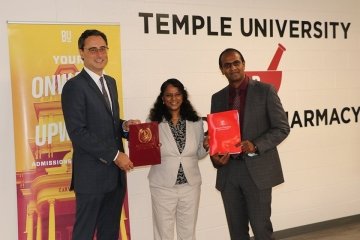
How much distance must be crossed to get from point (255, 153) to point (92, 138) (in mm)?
991

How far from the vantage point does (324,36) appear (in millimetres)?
4379

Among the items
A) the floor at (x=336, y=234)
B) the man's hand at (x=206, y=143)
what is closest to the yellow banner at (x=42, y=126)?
the man's hand at (x=206, y=143)

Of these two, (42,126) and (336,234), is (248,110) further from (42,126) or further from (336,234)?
(336,234)

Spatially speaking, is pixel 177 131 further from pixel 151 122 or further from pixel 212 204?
pixel 212 204

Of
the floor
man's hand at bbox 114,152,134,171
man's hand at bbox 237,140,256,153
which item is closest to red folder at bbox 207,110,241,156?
man's hand at bbox 237,140,256,153

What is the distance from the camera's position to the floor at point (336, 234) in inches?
162

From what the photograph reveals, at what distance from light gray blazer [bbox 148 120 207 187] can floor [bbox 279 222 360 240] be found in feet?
6.45

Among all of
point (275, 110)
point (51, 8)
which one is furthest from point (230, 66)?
point (51, 8)

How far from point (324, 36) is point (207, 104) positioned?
1.58 meters

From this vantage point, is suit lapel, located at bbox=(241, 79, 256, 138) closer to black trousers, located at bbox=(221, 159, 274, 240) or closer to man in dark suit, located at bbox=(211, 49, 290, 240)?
man in dark suit, located at bbox=(211, 49, 290, 240)

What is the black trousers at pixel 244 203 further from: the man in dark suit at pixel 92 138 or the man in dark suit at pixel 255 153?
the man in dark suit at pixel 92 138

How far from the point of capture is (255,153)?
2564 millimetres

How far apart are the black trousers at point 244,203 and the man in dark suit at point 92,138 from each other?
67 cm

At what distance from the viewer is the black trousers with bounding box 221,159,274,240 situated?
261cm
